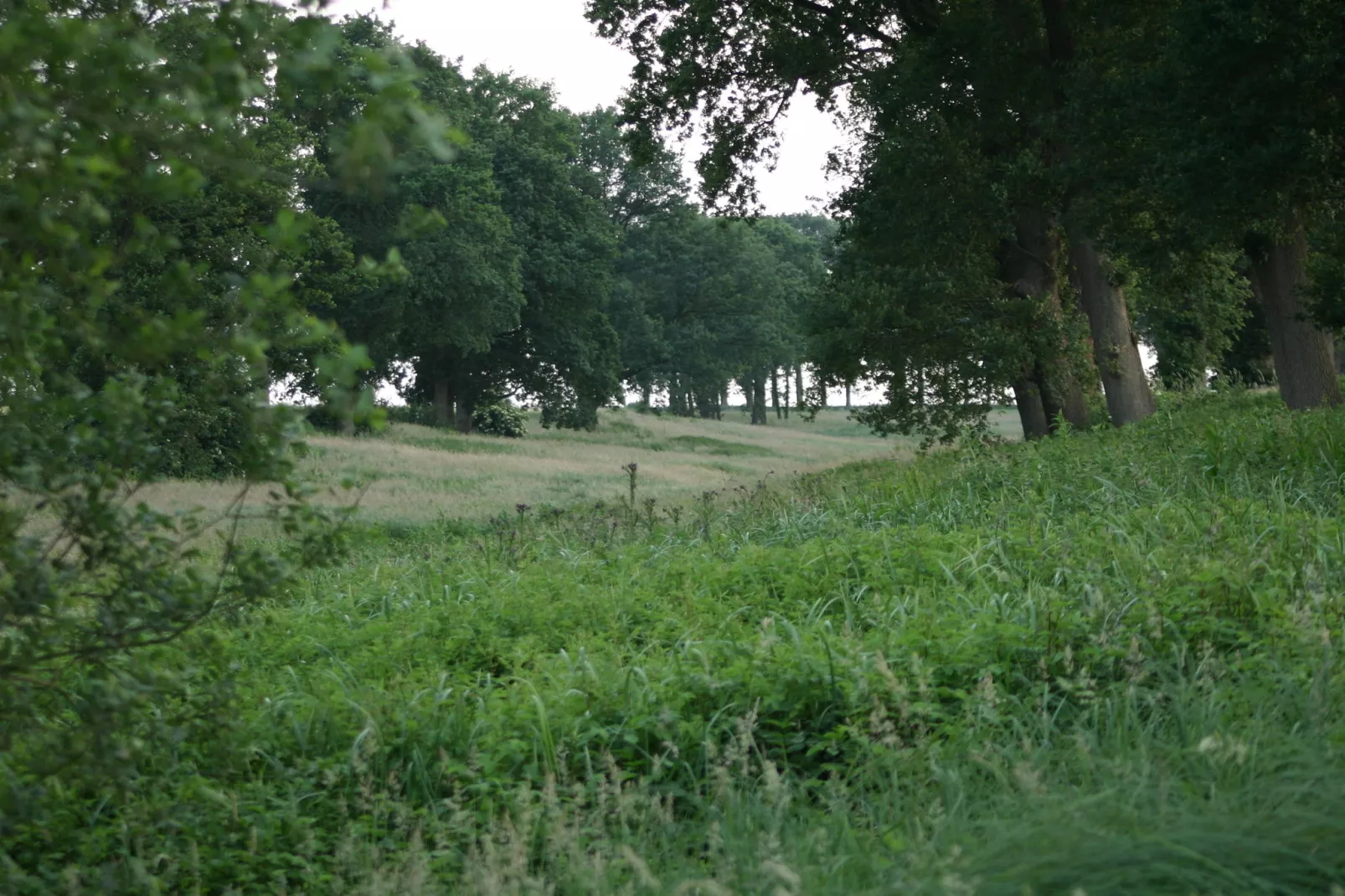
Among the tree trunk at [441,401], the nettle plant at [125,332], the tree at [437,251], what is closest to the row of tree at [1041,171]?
the nettle plant at [125,332]

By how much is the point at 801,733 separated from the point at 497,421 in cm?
4113

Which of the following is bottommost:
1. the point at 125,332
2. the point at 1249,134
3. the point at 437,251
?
the point at 125,332

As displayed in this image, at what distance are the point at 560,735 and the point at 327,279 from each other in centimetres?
2212

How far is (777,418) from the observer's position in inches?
3169

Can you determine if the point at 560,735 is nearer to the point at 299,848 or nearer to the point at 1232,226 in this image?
the point at 299,848

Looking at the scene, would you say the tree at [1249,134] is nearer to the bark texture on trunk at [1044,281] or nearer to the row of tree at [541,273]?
the bark texture on trunk at [1044,281]

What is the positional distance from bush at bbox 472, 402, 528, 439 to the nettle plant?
4050cm

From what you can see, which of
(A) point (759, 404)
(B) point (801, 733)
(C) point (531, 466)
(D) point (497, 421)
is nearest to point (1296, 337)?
(B) point (801, 733)

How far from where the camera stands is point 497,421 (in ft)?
148

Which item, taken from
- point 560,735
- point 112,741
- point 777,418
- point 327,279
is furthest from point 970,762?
point 777,418

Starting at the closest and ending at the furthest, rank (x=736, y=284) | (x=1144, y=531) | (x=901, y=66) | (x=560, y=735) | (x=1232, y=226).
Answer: (x=560, y=735)
(x=1144, y=531)
(x=1232, y=226)
(x=901, y=66)
(x=736, y=284)

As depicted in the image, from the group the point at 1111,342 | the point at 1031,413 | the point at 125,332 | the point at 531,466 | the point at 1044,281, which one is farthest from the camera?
the point at 531,466

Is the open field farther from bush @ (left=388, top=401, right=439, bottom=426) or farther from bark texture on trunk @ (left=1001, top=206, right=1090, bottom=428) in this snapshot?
→ bush @ (left=388, top=401, right=439, bottom=426)

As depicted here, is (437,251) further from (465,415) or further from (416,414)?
(416,414)
